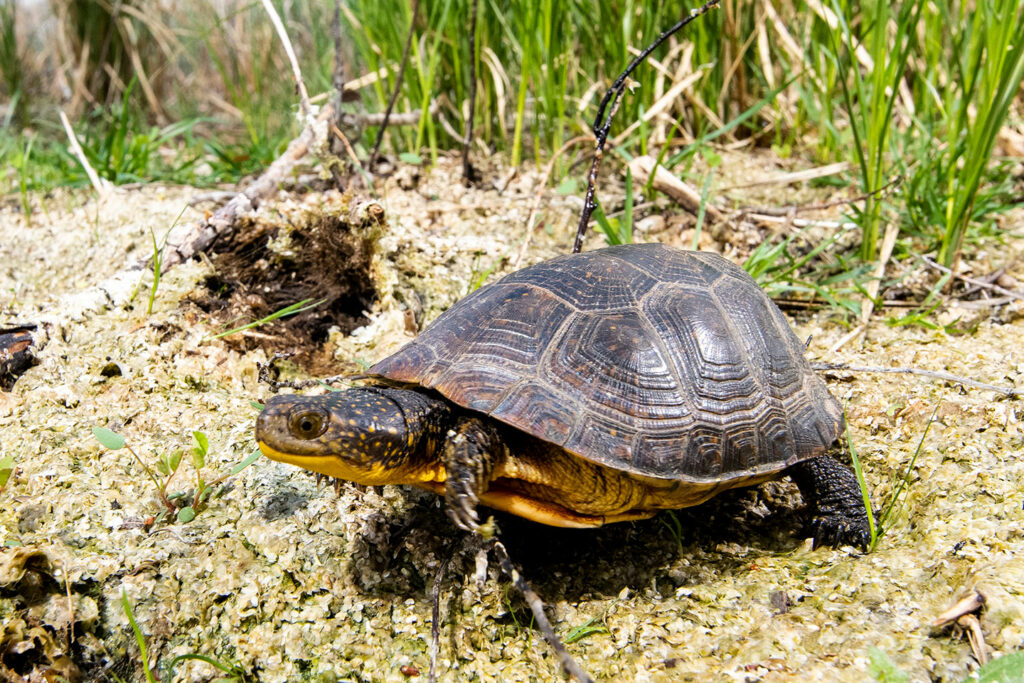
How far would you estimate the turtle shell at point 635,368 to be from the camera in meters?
1.77

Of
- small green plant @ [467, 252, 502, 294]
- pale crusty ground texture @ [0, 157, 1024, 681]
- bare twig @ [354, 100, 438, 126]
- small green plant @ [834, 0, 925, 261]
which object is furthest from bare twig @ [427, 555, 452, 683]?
bare twig @ [354, 100, 438, 126]

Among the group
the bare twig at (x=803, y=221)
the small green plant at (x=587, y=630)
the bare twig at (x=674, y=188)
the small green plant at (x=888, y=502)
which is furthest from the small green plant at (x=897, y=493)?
the bare twig at (x=674, y=188)

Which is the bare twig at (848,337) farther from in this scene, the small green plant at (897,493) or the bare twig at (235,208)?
the bare twig at (235,208)

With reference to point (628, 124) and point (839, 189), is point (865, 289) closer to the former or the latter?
point (839, 189)

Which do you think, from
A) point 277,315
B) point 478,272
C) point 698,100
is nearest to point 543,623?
Answer: point 277,315

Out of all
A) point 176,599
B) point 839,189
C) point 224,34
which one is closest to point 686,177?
point 839,189

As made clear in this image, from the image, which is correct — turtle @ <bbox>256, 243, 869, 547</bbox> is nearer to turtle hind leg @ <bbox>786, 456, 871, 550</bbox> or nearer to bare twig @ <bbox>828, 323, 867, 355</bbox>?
turtle hind leg @ <bbox>786, 456, 871, 550</bbox>

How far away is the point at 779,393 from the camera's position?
1996mm

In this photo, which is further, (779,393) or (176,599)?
(779,393)

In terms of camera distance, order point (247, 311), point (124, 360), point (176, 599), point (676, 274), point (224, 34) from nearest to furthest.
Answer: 1. point (176, 599)
2. point (676, 274)
3. point (124, 360)
4. point (247, 311)
5. point (224, 34)

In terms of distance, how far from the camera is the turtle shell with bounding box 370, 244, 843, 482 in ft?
5.81

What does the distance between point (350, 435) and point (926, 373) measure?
1931mm

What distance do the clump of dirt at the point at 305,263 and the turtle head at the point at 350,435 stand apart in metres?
1.06

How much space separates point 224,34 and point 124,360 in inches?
209
